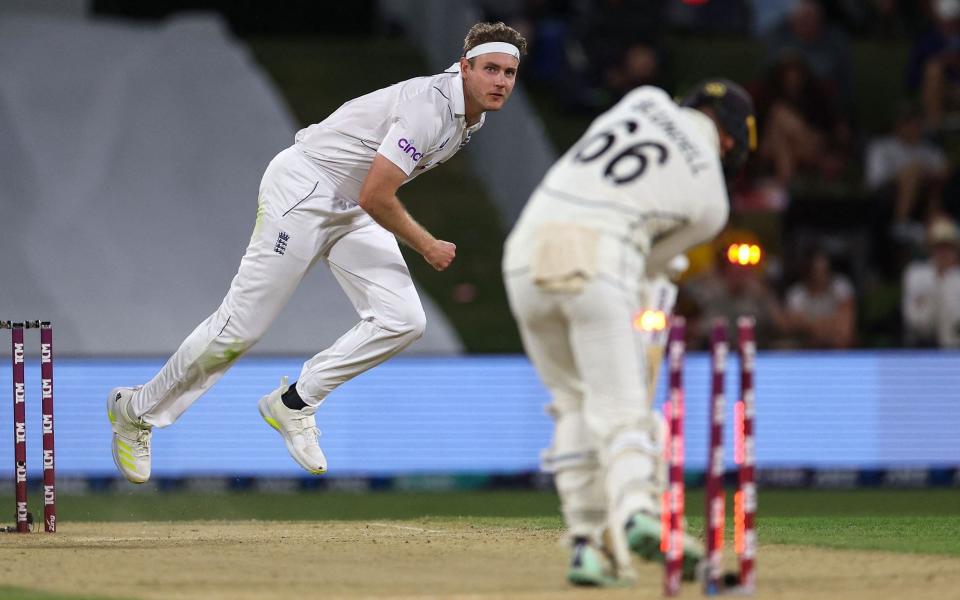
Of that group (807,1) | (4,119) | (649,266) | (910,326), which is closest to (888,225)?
(910,326)

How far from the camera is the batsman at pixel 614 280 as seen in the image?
21.3 ft

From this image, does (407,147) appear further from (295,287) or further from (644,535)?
(644,535)

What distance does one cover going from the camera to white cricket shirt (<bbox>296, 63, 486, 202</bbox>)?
27.9 ft

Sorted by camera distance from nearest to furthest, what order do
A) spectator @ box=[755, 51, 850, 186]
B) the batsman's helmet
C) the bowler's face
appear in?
the batsman's helmet < the bowler's face < spectator @ box=[755, 51, 850, 186]

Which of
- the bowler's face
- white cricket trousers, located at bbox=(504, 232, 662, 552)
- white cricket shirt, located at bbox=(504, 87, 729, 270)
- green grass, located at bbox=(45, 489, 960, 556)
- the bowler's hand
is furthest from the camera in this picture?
green grass, located at bbox=(45, 489, 960, 556)

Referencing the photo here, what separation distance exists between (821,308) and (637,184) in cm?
941

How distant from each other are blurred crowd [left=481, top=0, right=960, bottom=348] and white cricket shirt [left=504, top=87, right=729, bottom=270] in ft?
28.1

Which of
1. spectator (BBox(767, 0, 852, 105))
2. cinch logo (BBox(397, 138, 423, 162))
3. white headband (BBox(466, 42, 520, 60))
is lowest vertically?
cinch logo (BBox(397, 138, 423, 162))

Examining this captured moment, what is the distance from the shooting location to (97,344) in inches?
668

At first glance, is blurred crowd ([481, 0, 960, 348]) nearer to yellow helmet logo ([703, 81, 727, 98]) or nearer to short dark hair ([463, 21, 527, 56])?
short dark hair ([463, 21, 527, 56])

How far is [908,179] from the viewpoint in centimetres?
1706

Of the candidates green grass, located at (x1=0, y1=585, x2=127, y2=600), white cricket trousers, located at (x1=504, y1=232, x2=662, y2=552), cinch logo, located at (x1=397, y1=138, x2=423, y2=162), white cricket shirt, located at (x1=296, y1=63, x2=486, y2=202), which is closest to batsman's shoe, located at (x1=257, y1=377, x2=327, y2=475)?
white cricket shirt, located at (x1=296, y1=63, x2=486, y2=202)

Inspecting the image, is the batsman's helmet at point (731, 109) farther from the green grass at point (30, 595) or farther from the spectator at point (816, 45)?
the spectator at point (816, 45)

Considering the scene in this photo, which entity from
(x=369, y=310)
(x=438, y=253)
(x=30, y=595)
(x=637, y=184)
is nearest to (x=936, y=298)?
(x=369, y=310)
